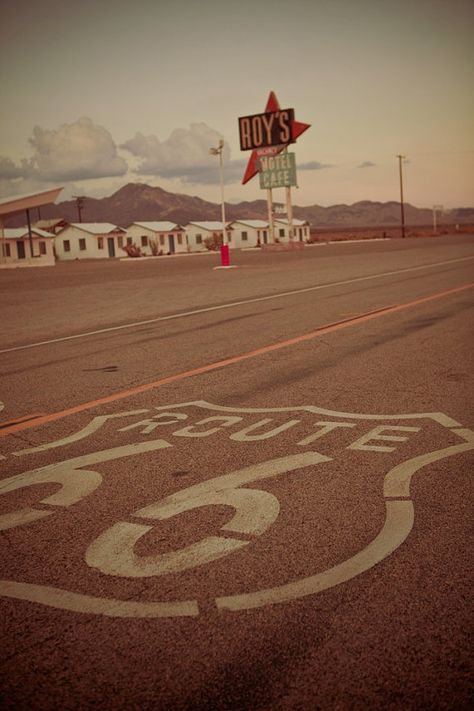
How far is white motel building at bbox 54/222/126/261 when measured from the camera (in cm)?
8306

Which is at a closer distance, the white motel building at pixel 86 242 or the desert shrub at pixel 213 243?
the white motel building at pixel 86 242

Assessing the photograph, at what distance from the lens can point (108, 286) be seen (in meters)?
23.4

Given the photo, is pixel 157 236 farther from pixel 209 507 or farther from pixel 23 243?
pixel 209 507

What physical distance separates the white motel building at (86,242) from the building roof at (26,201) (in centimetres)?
2917

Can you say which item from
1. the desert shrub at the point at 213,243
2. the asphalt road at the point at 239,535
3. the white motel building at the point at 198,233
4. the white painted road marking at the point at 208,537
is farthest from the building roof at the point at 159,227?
the white painted road marking at the point at 208,537

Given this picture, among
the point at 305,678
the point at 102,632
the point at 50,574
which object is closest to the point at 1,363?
the point at 50,574

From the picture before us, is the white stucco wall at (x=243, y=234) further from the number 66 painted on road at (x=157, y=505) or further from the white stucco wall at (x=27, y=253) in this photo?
the number 66 painted on road at (x=157, y=505)

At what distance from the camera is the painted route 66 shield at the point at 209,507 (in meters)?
2.70

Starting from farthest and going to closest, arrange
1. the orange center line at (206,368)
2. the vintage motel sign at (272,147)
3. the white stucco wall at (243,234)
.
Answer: the white stucco wall at (243,234) → the vintage motel sign at (272,147) → the orange center line at (206,368)

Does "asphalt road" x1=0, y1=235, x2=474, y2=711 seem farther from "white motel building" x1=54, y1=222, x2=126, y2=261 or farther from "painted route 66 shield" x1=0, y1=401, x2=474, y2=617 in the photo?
"white motel building" x1=54, y1=222, x2=126, y2=261

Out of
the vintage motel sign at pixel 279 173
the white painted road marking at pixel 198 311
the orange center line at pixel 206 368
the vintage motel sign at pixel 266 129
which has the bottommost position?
the orange center line at pixel 206 368

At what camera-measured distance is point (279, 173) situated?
62.4 metres

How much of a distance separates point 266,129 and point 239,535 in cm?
5532

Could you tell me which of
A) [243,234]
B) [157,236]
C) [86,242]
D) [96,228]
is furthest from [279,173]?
[243,234]
